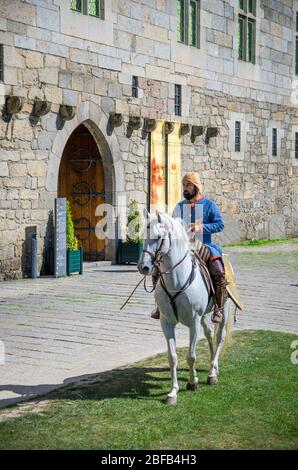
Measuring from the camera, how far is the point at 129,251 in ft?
53.3

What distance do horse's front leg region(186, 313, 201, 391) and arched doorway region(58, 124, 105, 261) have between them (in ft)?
32.0

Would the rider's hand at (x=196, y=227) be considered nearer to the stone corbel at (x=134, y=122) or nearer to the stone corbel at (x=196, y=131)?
the stone corbel at (x=134, y=122)

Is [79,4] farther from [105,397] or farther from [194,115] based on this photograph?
[105,397]

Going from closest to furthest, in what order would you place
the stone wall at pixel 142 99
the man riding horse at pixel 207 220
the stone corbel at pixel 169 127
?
the man riding horse at pixel 207 220 → the stone wall at pixel 142 99 → the stone corbel at pixel 169 127

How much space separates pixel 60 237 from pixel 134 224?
7.54 ft

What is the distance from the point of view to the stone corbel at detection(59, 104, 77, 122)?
48.5 feet

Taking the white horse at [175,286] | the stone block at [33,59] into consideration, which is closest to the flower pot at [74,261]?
the stone block at [33,59]

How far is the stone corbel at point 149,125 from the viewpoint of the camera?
56.2 ft

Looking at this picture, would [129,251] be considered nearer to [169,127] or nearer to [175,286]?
[169,127]

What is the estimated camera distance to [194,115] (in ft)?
63.0

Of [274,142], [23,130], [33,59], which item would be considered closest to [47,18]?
[33,59]

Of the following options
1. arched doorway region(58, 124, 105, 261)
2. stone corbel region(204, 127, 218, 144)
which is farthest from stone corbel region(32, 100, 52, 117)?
stone corbel region(204, 127, 218, 144)

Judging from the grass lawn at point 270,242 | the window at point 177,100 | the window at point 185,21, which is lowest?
the grass lawn at point 270,242

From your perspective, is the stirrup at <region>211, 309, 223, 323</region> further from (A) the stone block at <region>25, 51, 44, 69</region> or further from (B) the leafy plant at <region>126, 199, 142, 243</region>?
(B) the leafy plant at <region>126, 199, 142, 243</region>
